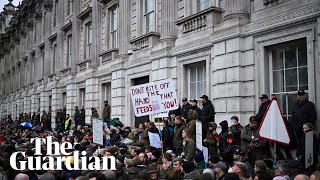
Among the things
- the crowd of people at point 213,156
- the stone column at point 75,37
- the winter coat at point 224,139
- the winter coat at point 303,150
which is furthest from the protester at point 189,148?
the stone column at point 75,37

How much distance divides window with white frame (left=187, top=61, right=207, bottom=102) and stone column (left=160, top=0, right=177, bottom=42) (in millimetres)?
1702

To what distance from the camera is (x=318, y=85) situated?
339 inches

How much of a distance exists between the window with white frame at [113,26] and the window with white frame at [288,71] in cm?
1122

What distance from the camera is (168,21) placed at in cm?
1438

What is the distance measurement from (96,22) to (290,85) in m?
14.3

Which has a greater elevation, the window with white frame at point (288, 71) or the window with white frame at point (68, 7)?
the window with white frame at point (68, 7)

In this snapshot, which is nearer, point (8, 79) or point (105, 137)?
point (105, 137)

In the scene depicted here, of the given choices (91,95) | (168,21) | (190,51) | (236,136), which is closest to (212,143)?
(236,136)

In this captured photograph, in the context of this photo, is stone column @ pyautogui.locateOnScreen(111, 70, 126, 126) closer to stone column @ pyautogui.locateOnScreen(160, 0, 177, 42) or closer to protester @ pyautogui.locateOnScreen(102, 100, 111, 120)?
protester @ pyautogui.locateOnScreen(102, 100, 111, 120)

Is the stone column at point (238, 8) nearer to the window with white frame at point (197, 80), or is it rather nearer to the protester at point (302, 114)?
the window with white frame at point (197, 80)

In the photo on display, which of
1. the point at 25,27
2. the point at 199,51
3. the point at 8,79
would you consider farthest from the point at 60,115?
the point at 8,79

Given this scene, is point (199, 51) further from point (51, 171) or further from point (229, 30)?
point (51, 171)

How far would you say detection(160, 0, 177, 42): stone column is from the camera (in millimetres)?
14242

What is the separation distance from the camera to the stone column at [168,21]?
1424 centimetres
